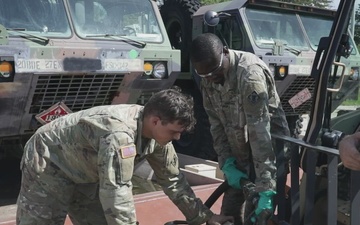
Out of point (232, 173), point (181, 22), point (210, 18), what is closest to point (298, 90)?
point (210, 18)

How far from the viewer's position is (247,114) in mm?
2557

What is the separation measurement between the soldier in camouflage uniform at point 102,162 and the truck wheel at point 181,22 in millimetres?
4308

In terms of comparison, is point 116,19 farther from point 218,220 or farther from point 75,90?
point 218,220

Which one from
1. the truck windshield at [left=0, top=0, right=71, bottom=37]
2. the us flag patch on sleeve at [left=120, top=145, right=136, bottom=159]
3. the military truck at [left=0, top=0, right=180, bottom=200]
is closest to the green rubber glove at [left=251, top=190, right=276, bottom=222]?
the us flag patch on sleeve at [left=120, top=145, right=136, bottom=159]

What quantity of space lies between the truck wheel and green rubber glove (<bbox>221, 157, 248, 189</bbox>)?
13.1ft

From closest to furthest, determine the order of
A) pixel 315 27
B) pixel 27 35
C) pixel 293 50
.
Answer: pixel 27 35 < pixel 293 50 < pixel 315 27

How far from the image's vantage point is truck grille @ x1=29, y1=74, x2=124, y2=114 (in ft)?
13.4

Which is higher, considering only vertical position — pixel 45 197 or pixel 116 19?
pixel 116 19

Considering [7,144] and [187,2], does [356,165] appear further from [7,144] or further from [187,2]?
[187,2]

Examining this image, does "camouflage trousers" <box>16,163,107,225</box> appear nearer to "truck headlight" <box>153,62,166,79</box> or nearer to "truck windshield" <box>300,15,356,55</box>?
"truck headlight" <box>153,62,166,79</box>

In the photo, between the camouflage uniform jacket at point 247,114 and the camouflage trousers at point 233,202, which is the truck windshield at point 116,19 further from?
the camouflage trousers at point 233,202

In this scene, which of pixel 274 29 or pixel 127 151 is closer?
pixel 127 151

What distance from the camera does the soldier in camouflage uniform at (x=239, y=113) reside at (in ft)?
8.17

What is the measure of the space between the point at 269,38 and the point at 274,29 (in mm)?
169
